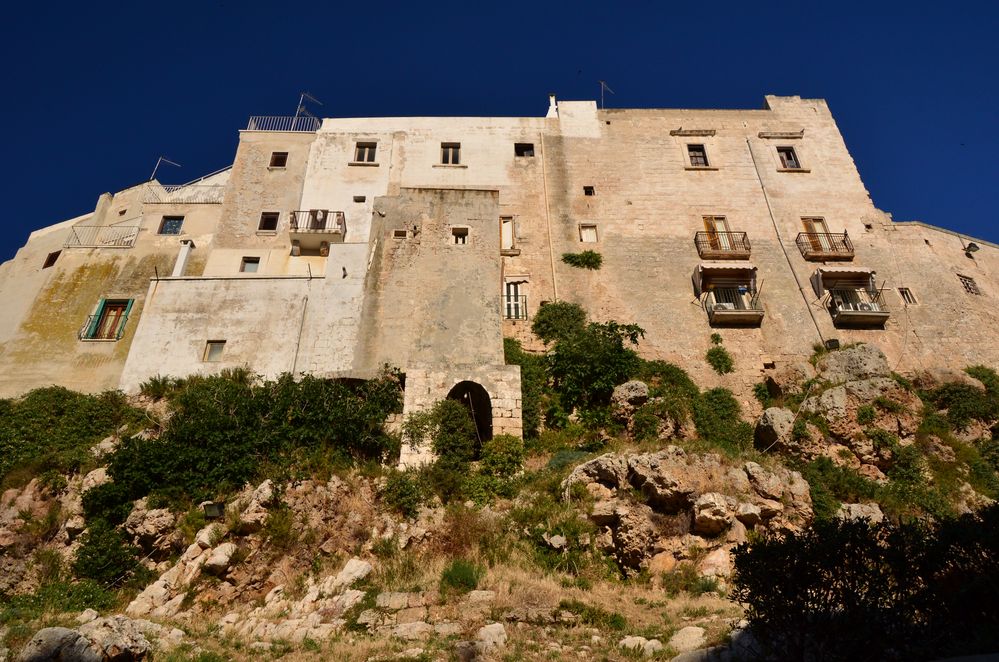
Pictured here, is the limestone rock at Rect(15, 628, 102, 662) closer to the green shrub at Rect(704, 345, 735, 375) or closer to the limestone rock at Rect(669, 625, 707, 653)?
the limestone rock at Rect(669, 625, 707, 653)

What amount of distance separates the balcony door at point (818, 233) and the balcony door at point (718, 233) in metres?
3.36

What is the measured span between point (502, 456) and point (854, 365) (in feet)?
40.2

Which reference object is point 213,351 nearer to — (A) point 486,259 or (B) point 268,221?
(B) point 268,221

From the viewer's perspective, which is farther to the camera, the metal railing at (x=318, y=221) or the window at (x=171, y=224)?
the window at (x=171, y=224)

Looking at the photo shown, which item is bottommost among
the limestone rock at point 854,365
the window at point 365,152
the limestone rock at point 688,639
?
the limestone rock at point 688,639

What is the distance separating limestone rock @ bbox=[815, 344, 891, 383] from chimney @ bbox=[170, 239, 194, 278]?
22937mm

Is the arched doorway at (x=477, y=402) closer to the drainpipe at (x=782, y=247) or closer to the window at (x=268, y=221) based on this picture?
the window at (x=268, y=221)

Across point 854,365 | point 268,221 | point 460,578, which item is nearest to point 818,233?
point 854,365

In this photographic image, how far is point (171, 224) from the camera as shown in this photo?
2691 centimetres

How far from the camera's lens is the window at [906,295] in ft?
85.8

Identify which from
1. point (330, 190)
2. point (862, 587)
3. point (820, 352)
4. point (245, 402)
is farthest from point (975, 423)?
point (330, 190)

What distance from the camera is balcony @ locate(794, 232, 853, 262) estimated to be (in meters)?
27.2

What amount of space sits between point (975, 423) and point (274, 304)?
2264 cm

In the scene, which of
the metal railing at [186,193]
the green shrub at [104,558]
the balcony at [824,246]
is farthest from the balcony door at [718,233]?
the green shrub at [104,558]
